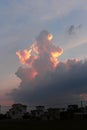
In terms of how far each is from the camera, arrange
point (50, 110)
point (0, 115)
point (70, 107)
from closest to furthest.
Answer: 1. point (0, 115)
2. point (50, 110)
3. point (70, 107)

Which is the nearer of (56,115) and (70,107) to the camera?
(56,115)

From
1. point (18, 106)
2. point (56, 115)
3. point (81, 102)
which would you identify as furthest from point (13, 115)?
point (81, 102)

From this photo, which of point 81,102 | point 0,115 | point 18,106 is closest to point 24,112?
point 18,106

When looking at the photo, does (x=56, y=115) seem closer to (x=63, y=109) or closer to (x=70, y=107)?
(x=63, y=109)

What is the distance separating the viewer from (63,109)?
13312 cm

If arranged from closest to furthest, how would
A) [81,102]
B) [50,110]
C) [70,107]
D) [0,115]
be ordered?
[81,102]
[0,115]
[50,110]
[70,107]

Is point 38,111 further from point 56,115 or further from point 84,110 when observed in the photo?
point 56,115

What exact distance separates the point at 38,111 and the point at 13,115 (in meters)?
15.9

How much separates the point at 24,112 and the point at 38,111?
10.4 metres

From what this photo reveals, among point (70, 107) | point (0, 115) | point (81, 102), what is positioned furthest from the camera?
point (70, 107)

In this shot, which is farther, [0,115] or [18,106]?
[18,106]

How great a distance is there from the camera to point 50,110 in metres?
136

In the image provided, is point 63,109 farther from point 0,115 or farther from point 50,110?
point 0,115

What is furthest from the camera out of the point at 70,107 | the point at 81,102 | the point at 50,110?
the point at 70,107
